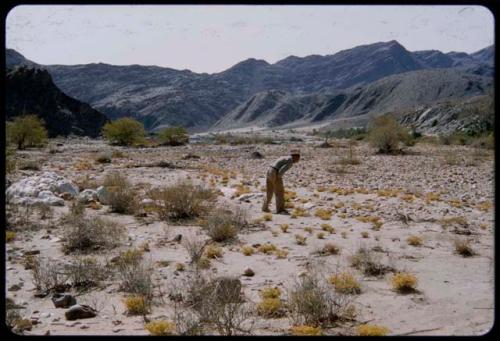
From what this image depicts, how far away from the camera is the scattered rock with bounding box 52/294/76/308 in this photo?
4.21 m

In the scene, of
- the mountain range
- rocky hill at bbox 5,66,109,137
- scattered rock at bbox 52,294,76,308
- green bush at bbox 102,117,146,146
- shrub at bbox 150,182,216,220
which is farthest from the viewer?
the mountain range

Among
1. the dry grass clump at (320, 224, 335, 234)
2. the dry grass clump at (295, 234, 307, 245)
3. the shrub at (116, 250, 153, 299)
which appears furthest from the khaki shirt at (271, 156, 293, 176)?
the shrub at (116, 250, 153, 299)

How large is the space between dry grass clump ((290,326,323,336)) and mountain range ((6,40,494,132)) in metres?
67.1

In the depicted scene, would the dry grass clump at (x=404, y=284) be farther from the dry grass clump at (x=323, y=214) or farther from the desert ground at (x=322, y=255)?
the dry grass clump at (x=323, y=214)

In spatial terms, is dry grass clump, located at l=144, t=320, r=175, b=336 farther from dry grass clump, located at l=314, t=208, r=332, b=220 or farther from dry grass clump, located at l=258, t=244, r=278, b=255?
dry grass clump, located at l=314, t=208, r=332, b=220

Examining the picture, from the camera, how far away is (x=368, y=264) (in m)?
5.28

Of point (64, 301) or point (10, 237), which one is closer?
point (64, 301)

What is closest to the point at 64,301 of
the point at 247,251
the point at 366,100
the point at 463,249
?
the point at 247,251

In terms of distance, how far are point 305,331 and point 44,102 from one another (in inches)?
2218

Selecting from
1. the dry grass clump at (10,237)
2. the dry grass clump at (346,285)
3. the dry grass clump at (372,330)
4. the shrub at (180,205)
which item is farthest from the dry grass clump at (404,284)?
the dry grass clump at (10,237)

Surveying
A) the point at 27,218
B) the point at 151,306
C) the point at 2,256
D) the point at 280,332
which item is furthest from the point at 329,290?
the point at 27,218

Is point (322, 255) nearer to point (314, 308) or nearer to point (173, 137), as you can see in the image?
point (314, 308)

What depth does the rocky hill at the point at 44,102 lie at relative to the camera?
170ft

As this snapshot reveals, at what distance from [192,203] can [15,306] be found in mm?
4776
